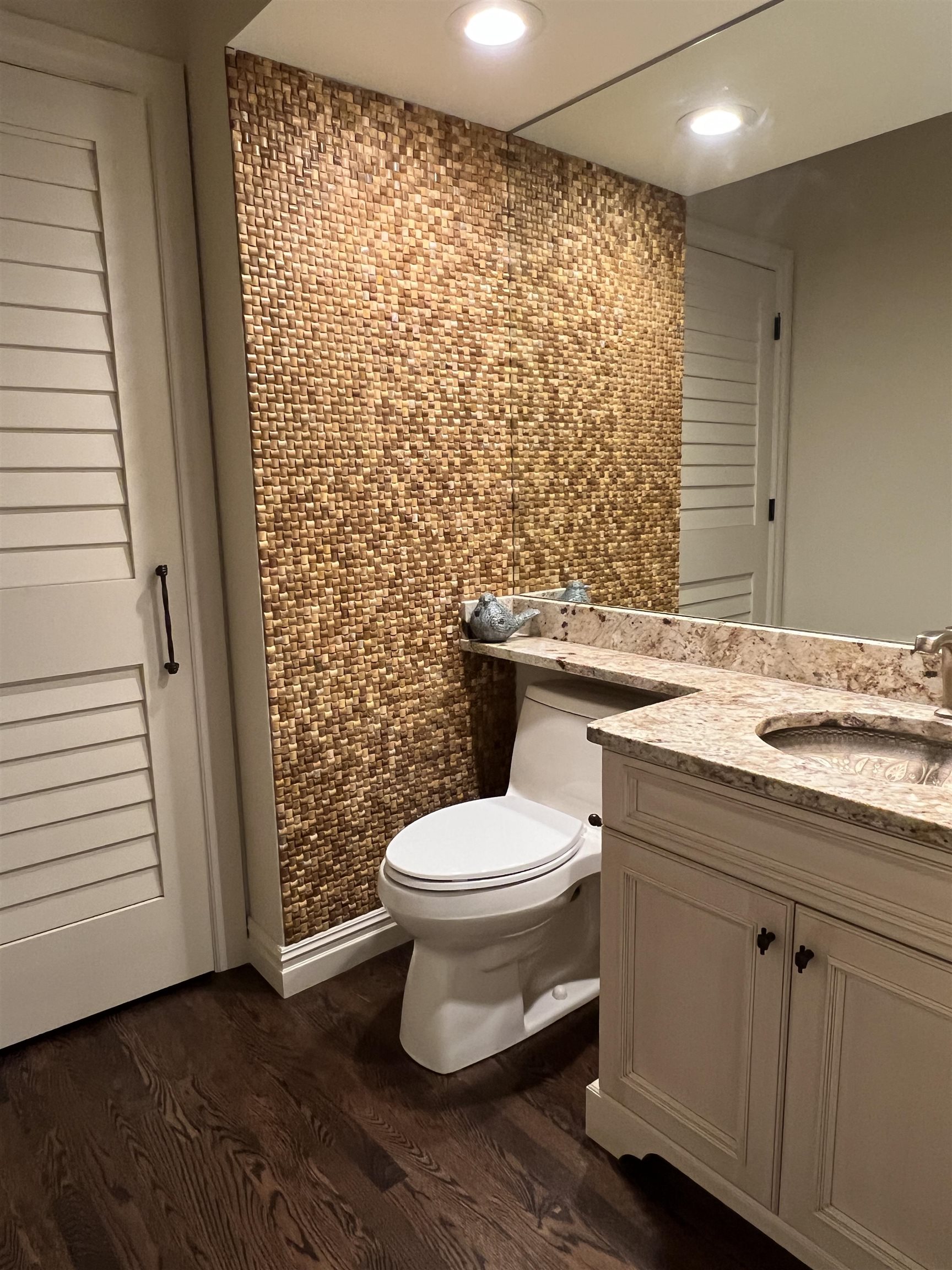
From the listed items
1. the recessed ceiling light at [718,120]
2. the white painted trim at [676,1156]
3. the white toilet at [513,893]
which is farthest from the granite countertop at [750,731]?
the recessed ceiling light at [718,120]

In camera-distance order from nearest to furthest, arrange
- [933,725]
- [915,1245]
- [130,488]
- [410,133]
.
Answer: [915,1245] → [933,725] → [130,488] → [410,133]

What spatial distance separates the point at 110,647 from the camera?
1953 millimetres

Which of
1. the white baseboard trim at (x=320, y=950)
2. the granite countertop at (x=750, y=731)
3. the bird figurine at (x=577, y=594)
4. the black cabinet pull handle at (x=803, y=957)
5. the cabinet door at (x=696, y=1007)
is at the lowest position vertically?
the white baseboard trim at (x=320, y=950)

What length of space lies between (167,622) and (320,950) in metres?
0.92

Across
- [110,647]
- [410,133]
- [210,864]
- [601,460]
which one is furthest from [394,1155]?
[410,133]

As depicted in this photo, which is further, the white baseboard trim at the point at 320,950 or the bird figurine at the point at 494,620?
the bird figurine at the point at 494,620

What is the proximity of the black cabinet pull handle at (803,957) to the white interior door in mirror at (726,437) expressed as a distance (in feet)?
2.74

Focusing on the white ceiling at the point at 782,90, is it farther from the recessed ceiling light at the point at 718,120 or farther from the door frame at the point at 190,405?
the door frame at the point at 190,405

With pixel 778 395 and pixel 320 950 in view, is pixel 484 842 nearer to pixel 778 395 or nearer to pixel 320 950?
pixel 320 950

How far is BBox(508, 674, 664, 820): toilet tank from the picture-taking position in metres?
1.99

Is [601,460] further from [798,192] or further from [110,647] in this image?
[110,647]

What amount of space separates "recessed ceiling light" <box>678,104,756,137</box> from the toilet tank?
1.30m

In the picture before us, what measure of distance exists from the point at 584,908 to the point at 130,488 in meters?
1.47

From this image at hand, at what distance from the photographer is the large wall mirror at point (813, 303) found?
159 cm
